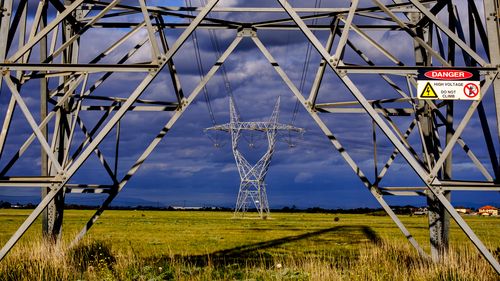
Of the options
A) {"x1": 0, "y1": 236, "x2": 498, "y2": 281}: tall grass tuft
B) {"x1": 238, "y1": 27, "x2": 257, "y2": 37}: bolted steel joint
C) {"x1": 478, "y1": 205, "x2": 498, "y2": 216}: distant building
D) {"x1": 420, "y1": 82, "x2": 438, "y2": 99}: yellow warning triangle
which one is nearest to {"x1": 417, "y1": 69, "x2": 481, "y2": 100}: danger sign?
{"x1": 420, "y1": 82, "x2": 438, "y2": 99}: yellow warning triangle

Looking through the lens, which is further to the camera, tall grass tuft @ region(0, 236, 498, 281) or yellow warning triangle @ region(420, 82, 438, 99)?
yellow warning triangle @ region(420, 82, 438, 99)

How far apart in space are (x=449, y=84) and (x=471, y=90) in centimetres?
47

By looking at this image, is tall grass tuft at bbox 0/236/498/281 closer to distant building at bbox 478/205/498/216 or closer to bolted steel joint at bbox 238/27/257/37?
bolted steel joint at bbox 238/27/257/37

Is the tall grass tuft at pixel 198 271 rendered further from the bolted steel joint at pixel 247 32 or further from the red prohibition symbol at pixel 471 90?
the bolted steel joint at pixel 247 32

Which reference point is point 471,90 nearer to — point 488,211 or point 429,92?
point 429,92

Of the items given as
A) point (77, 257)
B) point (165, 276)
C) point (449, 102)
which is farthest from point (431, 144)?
point (77, 257)

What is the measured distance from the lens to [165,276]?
39.0ft

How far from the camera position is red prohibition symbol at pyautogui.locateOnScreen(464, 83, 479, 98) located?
40.3 ft

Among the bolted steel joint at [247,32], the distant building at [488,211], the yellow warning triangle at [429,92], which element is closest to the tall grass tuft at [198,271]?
the yellow warning triangle at [429,92]

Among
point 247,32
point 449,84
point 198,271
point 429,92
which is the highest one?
point 247,32

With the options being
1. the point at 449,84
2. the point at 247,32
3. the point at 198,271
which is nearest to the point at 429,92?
the point at 449,84

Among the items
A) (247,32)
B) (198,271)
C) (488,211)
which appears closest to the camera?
(198,271)

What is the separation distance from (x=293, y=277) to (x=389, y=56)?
751 centimetres

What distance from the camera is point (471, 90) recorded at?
1230cm
